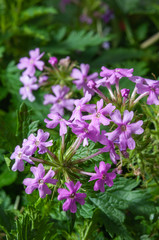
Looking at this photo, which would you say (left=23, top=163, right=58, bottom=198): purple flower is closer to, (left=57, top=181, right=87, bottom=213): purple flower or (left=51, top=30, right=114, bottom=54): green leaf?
(left=57, top=181, right=87, bottom=213): purple flower

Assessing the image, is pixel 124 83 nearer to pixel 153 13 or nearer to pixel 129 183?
pixel 129 183

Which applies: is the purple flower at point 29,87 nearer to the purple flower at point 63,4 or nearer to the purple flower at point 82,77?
the purple flower at point 82,77

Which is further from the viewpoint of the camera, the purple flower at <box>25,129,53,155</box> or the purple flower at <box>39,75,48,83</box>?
the purple flower at <box>39,75,48,83</box>

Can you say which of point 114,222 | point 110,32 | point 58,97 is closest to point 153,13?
point 110,32

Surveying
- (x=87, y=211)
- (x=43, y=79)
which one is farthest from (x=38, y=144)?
(x=43, y=79)

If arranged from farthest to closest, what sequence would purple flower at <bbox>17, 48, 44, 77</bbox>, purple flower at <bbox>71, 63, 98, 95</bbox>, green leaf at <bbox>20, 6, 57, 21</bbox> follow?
green leaf at <bbox>20, 6, 57, 21</bbox> < purple flower at <bbox>17, 48, 44, 77</bbox> < purple flower at <bbox>71, 63, 98, 95</bbox>

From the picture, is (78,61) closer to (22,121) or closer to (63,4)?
(63,4)

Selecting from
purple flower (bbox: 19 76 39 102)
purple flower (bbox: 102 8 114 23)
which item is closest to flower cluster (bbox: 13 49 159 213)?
purple flower (bbox: 19 76 39 102)
